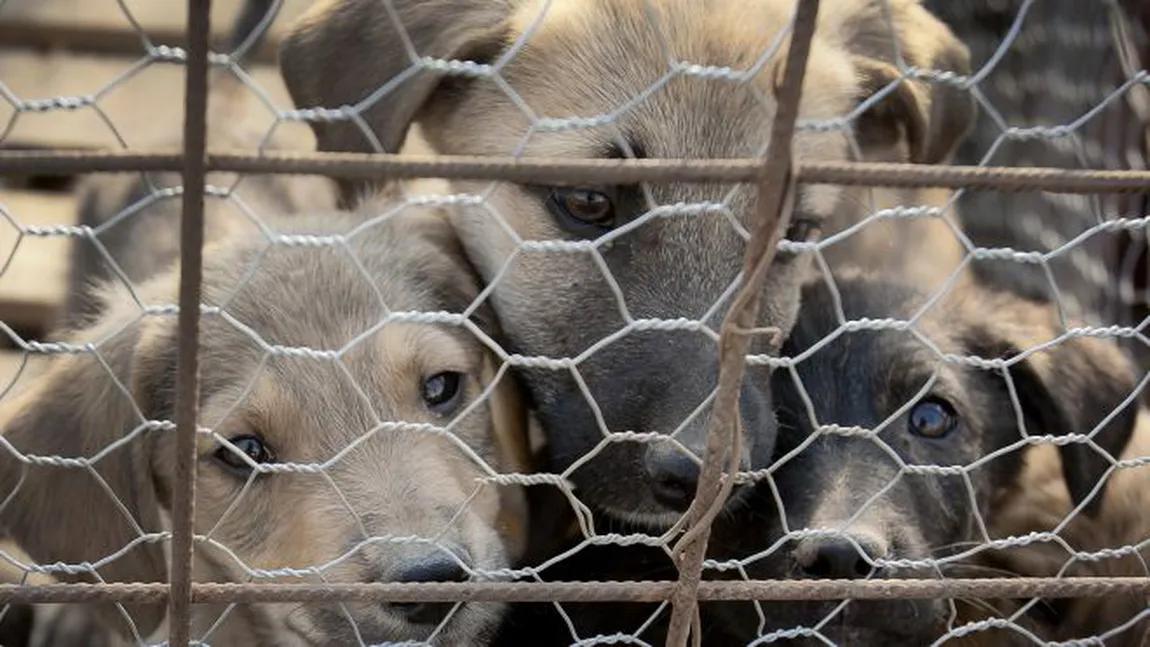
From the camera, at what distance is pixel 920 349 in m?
2.61

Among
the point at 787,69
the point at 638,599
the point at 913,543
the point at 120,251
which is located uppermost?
the point at 120,251

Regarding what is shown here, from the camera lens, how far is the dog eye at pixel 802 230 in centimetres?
264

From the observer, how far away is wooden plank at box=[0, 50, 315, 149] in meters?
4.52

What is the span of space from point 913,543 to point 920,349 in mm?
389

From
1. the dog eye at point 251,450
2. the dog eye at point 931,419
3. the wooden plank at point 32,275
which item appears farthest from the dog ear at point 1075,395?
the wooden plank at point 32,275

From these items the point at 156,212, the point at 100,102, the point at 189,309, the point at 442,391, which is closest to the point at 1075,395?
the point at 442,391

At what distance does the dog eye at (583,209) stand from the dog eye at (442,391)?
32 cm

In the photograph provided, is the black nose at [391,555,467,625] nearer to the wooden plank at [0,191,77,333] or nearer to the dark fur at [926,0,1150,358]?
the dark fur at [926,0,1150,358]

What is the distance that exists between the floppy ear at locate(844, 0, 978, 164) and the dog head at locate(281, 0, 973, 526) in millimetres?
12

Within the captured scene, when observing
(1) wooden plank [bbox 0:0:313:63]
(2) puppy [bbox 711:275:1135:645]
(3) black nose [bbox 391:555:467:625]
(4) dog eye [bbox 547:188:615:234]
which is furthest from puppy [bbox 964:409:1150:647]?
(1) wooden plank [bbox 0:0:313:63]

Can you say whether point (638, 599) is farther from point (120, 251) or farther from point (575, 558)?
point (120, 251)

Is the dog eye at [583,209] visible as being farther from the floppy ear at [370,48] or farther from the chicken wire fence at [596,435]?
the floppy ear at [370,48]

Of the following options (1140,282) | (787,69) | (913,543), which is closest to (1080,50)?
(1140,282)

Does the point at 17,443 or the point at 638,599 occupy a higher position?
the point at 17,443
